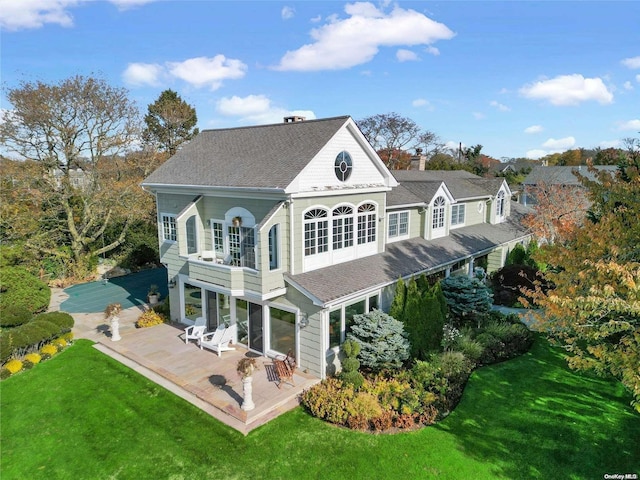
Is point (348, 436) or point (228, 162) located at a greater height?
point (228, 162)

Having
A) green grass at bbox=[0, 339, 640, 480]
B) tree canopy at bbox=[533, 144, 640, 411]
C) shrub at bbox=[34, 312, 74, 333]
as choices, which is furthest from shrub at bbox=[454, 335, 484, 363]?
shrub at bbox=[34, 312, 74, 333]

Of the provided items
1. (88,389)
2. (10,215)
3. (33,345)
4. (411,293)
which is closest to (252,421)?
(88,389)

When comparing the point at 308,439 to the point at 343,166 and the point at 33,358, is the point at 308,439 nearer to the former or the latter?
the point at 343,166

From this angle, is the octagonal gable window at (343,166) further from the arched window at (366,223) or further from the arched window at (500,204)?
the arched window at (500,204)

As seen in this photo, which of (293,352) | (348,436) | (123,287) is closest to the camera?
(348,436)

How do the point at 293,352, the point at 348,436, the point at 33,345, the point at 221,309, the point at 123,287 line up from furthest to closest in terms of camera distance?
the point at 123,287, the point at 221,309, the point at 33,345, the point at 293,352, the point at 348,436

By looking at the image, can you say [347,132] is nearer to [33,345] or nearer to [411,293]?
[411,293]

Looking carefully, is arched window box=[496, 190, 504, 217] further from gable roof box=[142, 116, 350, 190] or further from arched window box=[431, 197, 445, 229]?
gable roof box=[142, 116, 350, 190]

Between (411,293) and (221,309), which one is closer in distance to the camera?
(411,293)
